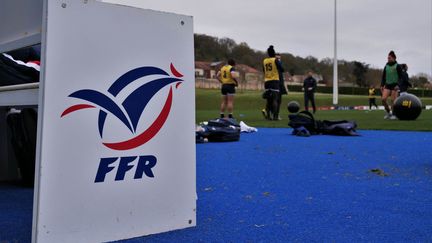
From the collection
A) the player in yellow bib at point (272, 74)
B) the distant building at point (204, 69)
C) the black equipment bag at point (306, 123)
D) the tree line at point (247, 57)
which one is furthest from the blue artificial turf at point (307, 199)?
→ the distant building at point (204, 69)

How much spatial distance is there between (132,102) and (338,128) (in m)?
7.14

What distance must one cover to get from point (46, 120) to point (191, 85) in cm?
81

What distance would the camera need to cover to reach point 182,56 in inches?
96.8

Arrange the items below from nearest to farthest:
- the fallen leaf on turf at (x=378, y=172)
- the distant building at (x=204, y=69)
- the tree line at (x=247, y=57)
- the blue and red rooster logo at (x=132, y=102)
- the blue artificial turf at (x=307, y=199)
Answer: the blue and red rooster logo at (x=132, y=102), the blue artificial turf at (x=307, y=199), the fallen leaf on turf at (x=378, y=172), the tree line at (x=247, y=57), the distant building at (x=204, y=69)

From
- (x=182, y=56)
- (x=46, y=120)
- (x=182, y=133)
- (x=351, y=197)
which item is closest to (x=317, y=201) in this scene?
(x=351, y=197)

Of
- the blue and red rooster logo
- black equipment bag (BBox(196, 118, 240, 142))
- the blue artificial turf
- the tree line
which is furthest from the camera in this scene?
the tree line

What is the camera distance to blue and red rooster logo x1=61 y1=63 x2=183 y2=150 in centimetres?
212

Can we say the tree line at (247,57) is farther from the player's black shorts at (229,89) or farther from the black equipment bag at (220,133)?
the black equipment bag at (220,133)

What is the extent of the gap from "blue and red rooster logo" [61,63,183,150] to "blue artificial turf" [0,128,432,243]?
1.60 feet

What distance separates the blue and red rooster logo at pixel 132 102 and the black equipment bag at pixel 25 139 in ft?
5.43

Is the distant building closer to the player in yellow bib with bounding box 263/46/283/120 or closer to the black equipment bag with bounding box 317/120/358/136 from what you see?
the player in yellow bib with bounding box 263/46/283/120

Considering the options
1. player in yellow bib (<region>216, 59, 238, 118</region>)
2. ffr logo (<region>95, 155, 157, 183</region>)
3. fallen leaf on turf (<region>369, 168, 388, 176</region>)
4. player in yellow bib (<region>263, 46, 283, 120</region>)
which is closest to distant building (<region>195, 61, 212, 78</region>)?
player in yellow bib (<region>263, 46, 283, 120</region>)

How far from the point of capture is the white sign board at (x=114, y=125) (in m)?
2.00

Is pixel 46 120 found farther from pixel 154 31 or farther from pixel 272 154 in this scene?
pixel 272 154
